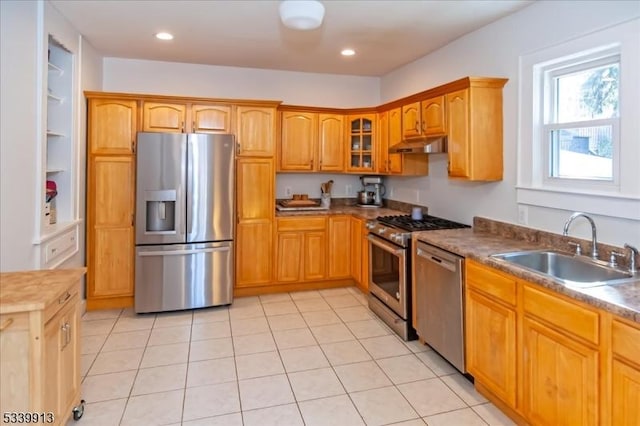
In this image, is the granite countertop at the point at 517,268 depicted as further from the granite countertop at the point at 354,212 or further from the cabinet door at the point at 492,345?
the granite countertop at the point at 354,212

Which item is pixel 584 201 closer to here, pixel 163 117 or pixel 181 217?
pixel 181 217

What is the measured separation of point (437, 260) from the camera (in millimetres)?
2857

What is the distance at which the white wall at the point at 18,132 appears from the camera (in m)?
2.46

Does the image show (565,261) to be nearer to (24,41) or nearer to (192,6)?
(192,6)

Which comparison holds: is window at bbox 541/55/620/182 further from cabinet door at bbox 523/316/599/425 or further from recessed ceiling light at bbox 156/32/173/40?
recessed ceiling light at bbox 156/32/173/40

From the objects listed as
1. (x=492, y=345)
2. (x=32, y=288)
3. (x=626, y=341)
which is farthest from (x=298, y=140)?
(x=626, y=341)

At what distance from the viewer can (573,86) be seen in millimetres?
2680

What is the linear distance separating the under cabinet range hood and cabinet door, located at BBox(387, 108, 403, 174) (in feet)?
0.52

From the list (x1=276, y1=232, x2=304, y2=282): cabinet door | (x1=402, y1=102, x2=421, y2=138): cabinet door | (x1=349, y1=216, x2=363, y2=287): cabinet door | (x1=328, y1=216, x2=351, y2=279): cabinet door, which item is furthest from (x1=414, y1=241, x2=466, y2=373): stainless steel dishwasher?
(x1=276, y1=232, x2=304, y2=282): cabinet door

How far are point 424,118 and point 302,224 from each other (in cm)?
177

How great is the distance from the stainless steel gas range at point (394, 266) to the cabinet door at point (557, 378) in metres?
1.25

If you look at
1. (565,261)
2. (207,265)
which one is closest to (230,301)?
(207,265)

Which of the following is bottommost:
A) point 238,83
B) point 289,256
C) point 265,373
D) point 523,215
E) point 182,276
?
point 265,373

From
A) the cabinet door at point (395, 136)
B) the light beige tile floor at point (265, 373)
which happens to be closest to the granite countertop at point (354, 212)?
the cabinet door at point (395, 136)
